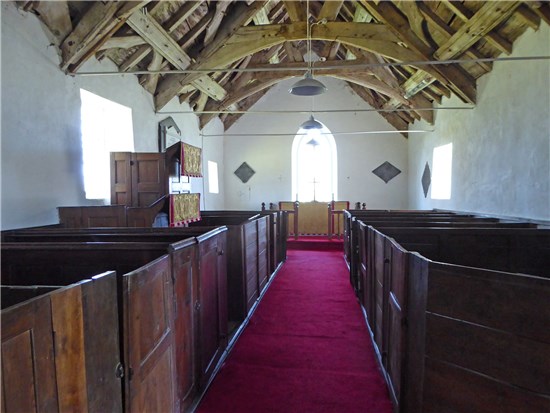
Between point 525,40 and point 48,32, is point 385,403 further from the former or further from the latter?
point 48,32

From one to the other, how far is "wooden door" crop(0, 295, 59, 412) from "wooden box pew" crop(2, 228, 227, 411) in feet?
1.11

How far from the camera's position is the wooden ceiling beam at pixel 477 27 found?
12.4ft

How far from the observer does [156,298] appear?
1.46 meters

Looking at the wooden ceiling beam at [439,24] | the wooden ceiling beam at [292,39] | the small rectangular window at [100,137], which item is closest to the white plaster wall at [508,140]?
the wooden ceiling beam at [439,24]

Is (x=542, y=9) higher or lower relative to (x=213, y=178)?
higher

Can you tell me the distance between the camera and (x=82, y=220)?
3.83 metres

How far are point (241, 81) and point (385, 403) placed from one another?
277 inches

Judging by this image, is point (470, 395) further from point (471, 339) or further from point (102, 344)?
point (102, 344)

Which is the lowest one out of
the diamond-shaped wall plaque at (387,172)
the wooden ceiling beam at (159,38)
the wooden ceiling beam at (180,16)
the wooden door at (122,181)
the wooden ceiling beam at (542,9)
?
the wooden door at (122,181)

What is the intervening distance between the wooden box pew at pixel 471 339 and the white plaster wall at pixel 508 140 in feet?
10.1

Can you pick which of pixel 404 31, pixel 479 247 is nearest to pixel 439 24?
pixel 404 31

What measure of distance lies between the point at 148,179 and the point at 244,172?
574 centimetres

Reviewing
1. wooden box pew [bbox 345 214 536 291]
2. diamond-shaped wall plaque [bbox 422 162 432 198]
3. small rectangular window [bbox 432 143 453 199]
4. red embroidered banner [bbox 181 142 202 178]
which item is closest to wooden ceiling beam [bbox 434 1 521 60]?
small rectangular window [bbox 432 143 453 199]

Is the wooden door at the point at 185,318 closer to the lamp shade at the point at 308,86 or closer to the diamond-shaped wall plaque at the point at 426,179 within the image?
the lamp shade at the point at 308,86
